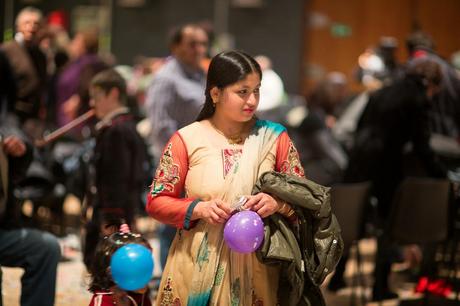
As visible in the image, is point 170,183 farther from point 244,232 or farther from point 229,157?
point 244,232

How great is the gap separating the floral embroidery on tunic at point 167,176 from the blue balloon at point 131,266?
263mm

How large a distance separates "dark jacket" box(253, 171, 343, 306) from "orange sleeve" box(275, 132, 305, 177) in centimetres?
10

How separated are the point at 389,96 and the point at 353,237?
1.03 meters

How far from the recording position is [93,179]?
4.41 meters

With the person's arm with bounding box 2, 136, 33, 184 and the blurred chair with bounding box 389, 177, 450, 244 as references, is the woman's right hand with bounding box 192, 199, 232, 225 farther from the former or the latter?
the blurred chair with bounding box 389, 177, 450, 244

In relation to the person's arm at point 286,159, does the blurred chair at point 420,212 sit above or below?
below

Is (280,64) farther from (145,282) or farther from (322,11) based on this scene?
(145,282)

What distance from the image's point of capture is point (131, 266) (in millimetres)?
2785

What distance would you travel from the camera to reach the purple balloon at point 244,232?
2771mm

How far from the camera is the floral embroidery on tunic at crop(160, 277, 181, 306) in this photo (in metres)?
2.99

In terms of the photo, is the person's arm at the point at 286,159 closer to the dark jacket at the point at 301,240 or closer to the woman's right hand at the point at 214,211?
the dark jacket at the point at 301,240

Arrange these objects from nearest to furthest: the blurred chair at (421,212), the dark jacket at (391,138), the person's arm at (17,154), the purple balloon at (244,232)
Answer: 1. the purple balloon at (244,232)
2. the person's arm at (17,154)
3. the blurred chair at (421,212)
4. the dark jacket at (391,138)

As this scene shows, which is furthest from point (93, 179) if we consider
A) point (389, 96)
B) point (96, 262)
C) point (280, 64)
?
point (280, 64)

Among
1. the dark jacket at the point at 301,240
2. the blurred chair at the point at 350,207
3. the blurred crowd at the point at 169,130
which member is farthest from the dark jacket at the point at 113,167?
the dark jacket at the point at 301,240
